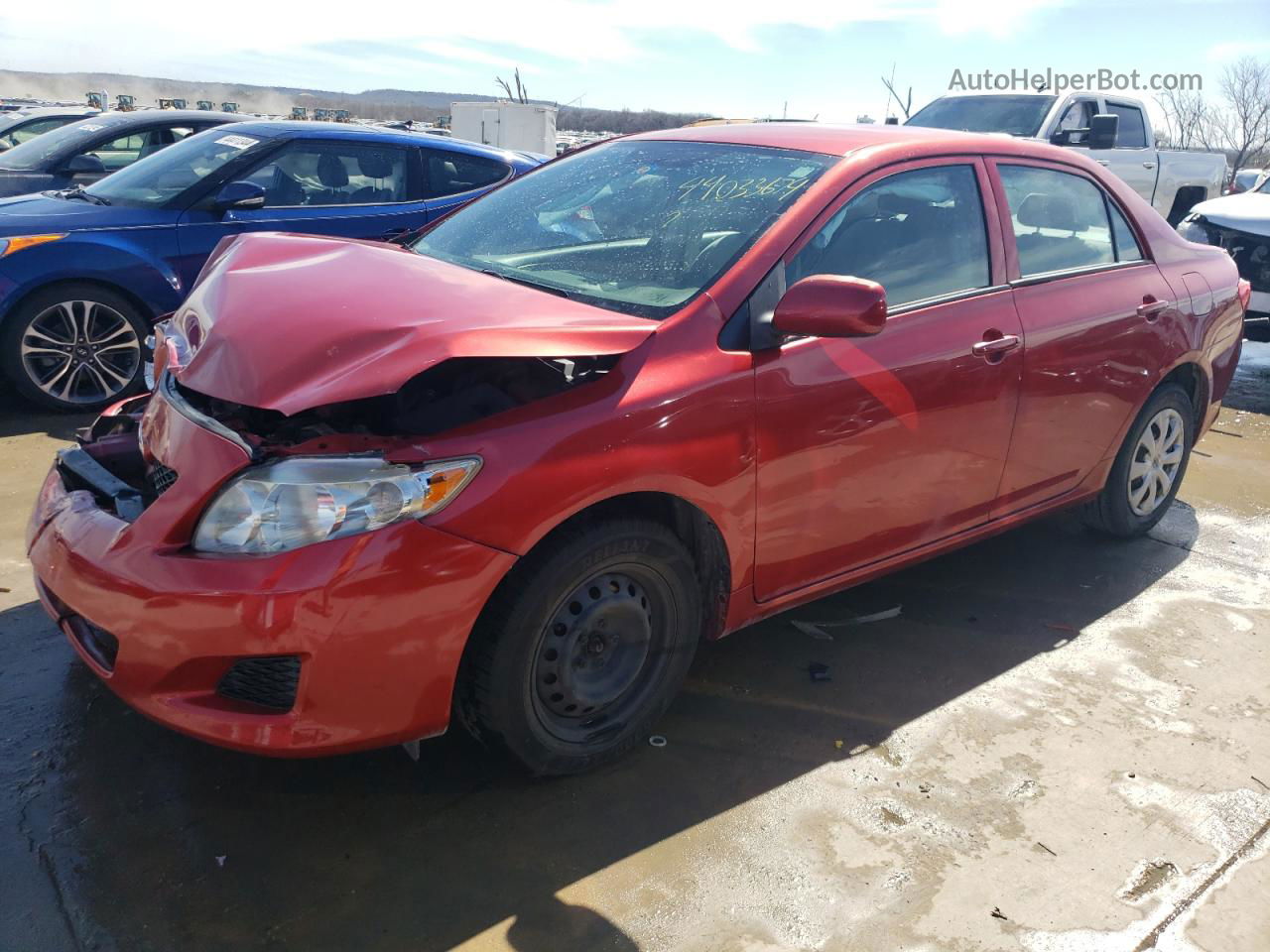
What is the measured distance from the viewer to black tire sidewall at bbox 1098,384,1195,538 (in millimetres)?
→ 4348

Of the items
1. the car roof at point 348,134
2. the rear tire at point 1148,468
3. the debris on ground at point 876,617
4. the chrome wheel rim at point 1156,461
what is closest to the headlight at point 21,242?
the car roof at point 348,134

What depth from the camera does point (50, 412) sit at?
565 centimetres

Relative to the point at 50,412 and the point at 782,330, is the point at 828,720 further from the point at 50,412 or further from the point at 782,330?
the point at 50,412

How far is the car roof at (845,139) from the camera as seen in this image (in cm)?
338

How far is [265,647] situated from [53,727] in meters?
1.08

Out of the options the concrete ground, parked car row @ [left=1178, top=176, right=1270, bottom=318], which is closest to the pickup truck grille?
the concrete ground

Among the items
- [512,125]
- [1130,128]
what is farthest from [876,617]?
[512,125]

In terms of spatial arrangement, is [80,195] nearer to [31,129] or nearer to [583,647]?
[583,647]

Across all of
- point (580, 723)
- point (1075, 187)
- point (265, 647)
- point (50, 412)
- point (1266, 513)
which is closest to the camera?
point (265, 647)

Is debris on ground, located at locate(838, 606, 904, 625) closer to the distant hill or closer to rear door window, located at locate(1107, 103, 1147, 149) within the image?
rear door window, located at locate(1107, 103, 1147, 149)

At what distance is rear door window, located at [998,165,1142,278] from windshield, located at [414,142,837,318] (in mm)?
931

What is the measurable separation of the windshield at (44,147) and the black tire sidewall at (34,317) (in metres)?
2.96

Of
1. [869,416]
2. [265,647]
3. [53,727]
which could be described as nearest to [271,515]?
[265,647]

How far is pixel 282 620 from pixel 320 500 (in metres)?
0.27
